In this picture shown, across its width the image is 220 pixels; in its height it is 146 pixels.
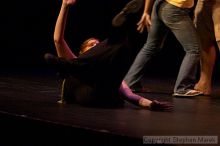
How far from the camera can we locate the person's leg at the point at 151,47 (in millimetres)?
4922

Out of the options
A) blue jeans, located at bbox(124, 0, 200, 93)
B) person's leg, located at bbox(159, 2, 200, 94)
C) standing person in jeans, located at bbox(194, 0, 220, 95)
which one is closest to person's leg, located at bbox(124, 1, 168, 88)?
blue jeans, located at bbox(124, 0, 200, 93)

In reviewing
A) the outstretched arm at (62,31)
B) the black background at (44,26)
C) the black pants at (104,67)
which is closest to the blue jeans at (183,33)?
the black pants at (104,67)

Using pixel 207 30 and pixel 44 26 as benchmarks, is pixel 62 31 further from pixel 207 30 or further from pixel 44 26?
pixel 44 26

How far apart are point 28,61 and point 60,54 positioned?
3.98m

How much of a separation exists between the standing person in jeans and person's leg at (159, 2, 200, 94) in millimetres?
208

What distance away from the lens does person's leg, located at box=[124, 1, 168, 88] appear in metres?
4.92

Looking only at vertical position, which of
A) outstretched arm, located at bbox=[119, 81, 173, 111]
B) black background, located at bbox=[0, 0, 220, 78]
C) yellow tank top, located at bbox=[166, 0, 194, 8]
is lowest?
black background, located at bbox=[0, 0, 220, 78]

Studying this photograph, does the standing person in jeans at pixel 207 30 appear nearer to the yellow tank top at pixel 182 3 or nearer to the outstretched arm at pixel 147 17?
the yellow tank top at pixel 182 3

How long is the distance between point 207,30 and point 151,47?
482mm

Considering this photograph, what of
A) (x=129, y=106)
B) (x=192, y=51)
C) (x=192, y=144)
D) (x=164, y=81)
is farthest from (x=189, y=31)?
(x=192, y=144)

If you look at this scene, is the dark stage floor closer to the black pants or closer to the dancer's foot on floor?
the black pants

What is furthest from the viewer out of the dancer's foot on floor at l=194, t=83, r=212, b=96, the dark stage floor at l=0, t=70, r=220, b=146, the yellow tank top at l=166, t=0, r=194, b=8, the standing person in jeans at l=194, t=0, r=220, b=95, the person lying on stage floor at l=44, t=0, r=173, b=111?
the dancer's foot on floor at l=194, t=83, r=212, b=96

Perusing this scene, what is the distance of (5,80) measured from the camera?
5.60 meters

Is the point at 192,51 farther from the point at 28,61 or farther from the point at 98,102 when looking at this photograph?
Result: the point at 28,61
